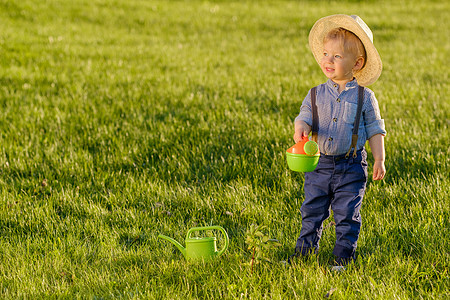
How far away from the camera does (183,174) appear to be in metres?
5.22

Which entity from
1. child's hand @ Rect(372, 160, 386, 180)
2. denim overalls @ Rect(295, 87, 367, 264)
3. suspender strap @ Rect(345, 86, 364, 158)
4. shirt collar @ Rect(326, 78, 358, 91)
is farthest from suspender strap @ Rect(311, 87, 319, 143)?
child's hand @ Rect(372, 160, 386, 180)

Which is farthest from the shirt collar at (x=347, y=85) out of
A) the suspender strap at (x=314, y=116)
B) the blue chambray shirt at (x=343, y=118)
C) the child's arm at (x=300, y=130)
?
the child's arm at (x=300, y=130)

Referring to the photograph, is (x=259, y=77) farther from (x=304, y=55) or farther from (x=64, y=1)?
(x=64, y=1)

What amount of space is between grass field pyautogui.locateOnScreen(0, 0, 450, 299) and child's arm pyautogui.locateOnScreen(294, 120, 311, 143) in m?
0.91

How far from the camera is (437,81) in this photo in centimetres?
868

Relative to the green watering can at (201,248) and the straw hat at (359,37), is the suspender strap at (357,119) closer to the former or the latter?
the straw hat at (359,37)

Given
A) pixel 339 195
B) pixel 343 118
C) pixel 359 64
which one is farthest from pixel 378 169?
pixel 359 64

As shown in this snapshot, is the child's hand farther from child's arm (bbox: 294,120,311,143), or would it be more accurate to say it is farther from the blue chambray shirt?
child's arm (bbox: 294,120,311,143)

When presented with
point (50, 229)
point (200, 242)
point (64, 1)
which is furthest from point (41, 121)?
point (64, 1)

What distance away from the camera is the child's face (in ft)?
11.3

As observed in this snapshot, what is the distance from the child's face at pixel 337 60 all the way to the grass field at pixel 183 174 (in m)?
1.34

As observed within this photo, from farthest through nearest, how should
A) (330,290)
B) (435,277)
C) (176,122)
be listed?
1. (176,122)
2. (435,277)
3. (330,290)

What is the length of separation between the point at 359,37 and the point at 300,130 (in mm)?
774

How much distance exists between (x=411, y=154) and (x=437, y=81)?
394cm
